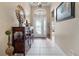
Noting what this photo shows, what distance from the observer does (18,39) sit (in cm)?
397

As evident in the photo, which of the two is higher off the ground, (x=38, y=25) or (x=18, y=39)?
(x=38, y=25)

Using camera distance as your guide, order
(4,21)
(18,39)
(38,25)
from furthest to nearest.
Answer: (38,25) → (18,39) → (4,21)

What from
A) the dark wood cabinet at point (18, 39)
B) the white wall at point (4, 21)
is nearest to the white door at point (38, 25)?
the dark wood cabinet at point (18, 39)

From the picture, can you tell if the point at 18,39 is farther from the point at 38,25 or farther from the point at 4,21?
the point at 38,25

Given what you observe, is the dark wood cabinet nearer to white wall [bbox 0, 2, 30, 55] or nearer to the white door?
white wall [bbox 0, 2, 30, 55]

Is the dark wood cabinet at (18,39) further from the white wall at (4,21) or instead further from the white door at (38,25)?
the white door at (38,25)

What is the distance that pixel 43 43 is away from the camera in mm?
→ 5246

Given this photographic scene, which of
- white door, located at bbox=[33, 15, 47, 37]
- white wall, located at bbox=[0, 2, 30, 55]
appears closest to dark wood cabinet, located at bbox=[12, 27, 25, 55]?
white wall, located at bbox=[0, 2, 30, 55]

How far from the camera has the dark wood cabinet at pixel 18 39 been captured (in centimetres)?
390

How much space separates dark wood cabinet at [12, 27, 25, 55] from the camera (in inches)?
153

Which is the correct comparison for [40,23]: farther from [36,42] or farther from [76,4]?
[76,4]

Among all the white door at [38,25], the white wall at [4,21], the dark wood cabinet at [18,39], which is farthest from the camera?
the white door at [38,25]

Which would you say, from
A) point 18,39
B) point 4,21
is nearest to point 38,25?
point 18,39

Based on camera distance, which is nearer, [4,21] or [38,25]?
[4,21]
